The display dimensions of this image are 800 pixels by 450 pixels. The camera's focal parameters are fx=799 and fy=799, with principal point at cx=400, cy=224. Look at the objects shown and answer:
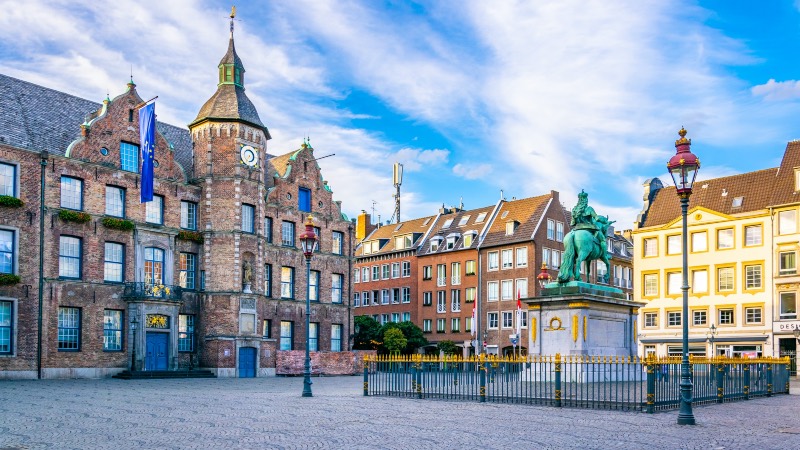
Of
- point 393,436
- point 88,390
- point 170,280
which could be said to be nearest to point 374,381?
point 88,390

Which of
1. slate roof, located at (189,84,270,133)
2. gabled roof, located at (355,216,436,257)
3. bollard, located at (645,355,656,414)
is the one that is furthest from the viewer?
gabled roof, located at (355,216,436,257)

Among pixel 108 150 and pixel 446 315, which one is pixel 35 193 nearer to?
pixel 108 150

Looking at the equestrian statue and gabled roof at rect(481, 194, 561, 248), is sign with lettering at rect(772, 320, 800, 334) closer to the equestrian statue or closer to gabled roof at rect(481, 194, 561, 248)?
gabled roof at rect(481, 194, 561, 248)

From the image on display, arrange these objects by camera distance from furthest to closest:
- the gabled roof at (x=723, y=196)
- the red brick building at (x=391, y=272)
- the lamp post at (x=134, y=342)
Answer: the red brick building at (x=391, y=272) → the gabled roof at (x=723, y=196) → the lamp post at (x=134, y=342)

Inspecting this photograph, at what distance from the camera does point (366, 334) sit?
61.8m

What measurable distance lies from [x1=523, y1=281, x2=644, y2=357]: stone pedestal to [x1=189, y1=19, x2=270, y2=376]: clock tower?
2330 cm

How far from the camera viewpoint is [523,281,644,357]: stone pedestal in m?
25.8

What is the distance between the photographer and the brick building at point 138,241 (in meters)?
38.4

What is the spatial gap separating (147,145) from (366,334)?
26414 mm

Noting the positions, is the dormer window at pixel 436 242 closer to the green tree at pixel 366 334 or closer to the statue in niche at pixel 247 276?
the green tree at pixel 366 334

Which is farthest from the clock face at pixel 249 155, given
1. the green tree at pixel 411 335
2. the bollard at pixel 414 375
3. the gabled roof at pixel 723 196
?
the gabled roof at pixel 723 196

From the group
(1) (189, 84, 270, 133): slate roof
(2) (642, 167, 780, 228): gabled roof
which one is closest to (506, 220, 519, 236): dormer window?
(2) (642, 167, 780, 228): gabled roof

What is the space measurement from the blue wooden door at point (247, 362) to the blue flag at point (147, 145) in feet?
35.4

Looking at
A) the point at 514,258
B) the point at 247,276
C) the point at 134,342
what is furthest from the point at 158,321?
the point at 514,258
